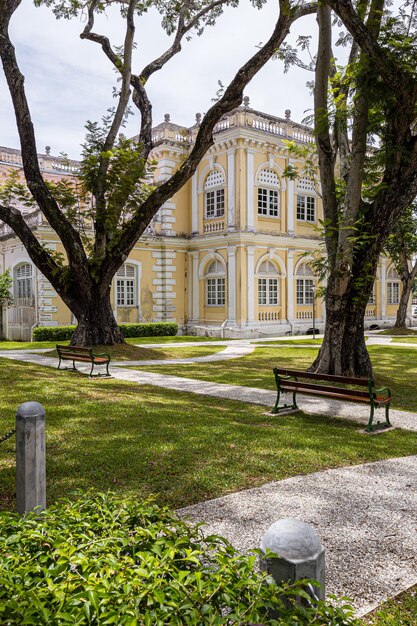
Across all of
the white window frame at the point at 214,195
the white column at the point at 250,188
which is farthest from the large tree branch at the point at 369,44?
the white window frame at the point at 214,195

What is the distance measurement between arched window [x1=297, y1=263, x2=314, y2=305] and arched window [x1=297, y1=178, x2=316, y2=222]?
8.87 ft

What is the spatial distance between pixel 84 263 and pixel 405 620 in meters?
14.2

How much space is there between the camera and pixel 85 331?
16.2 m

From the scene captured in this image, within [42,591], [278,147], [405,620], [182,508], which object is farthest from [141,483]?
[278,147]

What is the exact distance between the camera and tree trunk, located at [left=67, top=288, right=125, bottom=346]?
16203 millimetres

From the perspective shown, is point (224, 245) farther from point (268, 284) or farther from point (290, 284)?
point (290, 284)

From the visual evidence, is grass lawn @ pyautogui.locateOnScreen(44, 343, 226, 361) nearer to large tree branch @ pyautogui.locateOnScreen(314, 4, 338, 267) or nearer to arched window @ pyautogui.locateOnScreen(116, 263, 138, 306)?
large tree branch @ pyautogui.locateOnScreen(314, 4, 338, 267)

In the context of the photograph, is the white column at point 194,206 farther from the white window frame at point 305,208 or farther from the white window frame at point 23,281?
the white window frame at point 23,281

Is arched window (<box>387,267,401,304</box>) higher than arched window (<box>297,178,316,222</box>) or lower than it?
lower

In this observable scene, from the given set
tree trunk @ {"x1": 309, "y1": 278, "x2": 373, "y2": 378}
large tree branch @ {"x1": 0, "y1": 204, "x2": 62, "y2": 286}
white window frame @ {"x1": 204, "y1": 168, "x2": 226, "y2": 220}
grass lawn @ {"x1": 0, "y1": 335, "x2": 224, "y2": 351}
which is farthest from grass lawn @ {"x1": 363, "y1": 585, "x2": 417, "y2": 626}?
white window frame @ {"x1": 204, "y1": 168, "x2": 226, "y2": 220}

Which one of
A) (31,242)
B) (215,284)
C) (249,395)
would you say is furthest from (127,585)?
(215,284)

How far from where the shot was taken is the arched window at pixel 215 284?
2658 centimetres

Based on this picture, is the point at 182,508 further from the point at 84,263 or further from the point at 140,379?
the point at 84,263

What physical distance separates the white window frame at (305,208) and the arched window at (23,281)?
14211 millimetres
